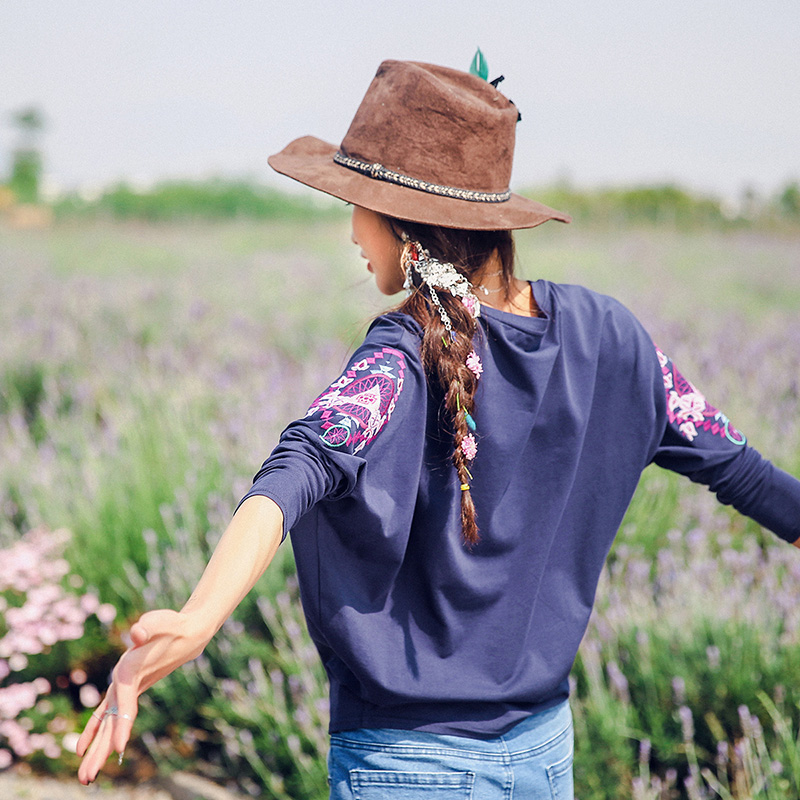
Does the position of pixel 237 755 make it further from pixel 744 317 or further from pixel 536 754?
pixel 744 317

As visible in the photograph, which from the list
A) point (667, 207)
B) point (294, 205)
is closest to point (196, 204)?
point (294, 205)

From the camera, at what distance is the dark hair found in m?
1.18

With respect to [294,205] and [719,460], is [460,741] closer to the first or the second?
[719,460]

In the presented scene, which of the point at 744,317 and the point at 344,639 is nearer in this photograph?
the point at 344,639

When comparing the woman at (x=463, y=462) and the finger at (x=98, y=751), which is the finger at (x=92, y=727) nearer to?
the finger at (x=98, y=751)

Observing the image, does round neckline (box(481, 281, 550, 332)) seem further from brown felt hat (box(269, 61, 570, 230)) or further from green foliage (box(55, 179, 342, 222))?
green foliage (box(55, 179, 342, 222))

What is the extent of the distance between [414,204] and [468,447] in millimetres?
417

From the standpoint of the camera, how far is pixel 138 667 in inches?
31.8

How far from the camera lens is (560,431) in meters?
1.31

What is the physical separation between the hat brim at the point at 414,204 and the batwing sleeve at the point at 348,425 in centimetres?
20

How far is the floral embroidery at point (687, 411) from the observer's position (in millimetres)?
1436

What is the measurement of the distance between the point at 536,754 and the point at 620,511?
0.44m

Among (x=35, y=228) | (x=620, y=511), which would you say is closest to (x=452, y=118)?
(x=620, y=511)

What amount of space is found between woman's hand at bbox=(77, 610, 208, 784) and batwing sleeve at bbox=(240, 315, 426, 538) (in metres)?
Answer: 0.18
